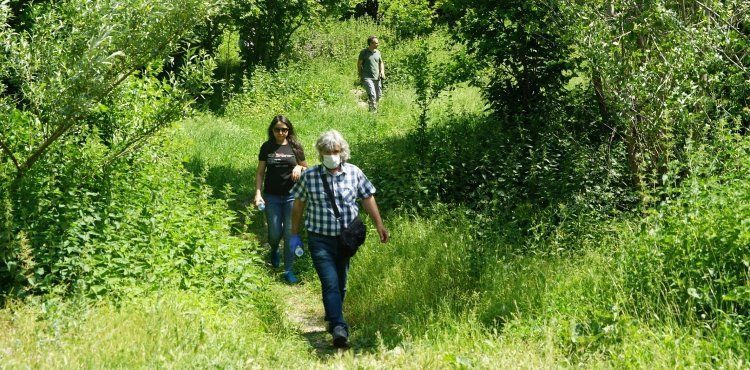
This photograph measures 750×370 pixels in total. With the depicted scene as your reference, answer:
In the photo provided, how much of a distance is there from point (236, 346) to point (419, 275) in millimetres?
3000

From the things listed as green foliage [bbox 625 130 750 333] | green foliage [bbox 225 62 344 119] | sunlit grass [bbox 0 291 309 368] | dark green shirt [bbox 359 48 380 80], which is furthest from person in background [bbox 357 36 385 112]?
green foliage [bbox 625 130 750 333]

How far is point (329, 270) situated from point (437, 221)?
2720mm

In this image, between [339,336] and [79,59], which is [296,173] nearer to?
[339,336]

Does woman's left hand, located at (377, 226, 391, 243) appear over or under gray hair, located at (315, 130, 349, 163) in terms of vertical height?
under

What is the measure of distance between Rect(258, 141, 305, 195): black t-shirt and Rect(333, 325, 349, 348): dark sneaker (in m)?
2.61

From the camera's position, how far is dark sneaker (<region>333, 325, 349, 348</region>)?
6.70m

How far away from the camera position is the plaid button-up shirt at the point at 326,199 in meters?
6.93

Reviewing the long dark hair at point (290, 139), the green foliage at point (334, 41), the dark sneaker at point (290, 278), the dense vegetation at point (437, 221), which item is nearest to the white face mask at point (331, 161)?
the dense vegetation at point (437, 221)

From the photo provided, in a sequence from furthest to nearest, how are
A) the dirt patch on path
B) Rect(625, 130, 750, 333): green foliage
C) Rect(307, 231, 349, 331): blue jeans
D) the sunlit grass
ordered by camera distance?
the dirt patch on path → Rect(307, 231, 349, 331): blue jeans → Rect(625, 130, 750, 333): green foliage → the sunlit grass

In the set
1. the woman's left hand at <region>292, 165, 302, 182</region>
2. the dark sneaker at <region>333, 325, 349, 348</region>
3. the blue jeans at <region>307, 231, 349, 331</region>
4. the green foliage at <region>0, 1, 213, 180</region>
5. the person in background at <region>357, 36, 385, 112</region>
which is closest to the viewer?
the green foliage at <region>0, 1, 213, 180</region>

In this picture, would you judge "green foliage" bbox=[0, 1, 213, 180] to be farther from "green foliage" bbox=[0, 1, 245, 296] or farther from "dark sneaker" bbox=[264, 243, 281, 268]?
"dark sneaker" bbox=[264, 243, 281, 268]

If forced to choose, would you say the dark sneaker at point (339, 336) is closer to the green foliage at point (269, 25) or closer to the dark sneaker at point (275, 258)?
the dark sneaker at point (275, 258)

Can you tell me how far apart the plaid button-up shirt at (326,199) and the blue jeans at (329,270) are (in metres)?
0.09

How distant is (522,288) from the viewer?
22.6ft
